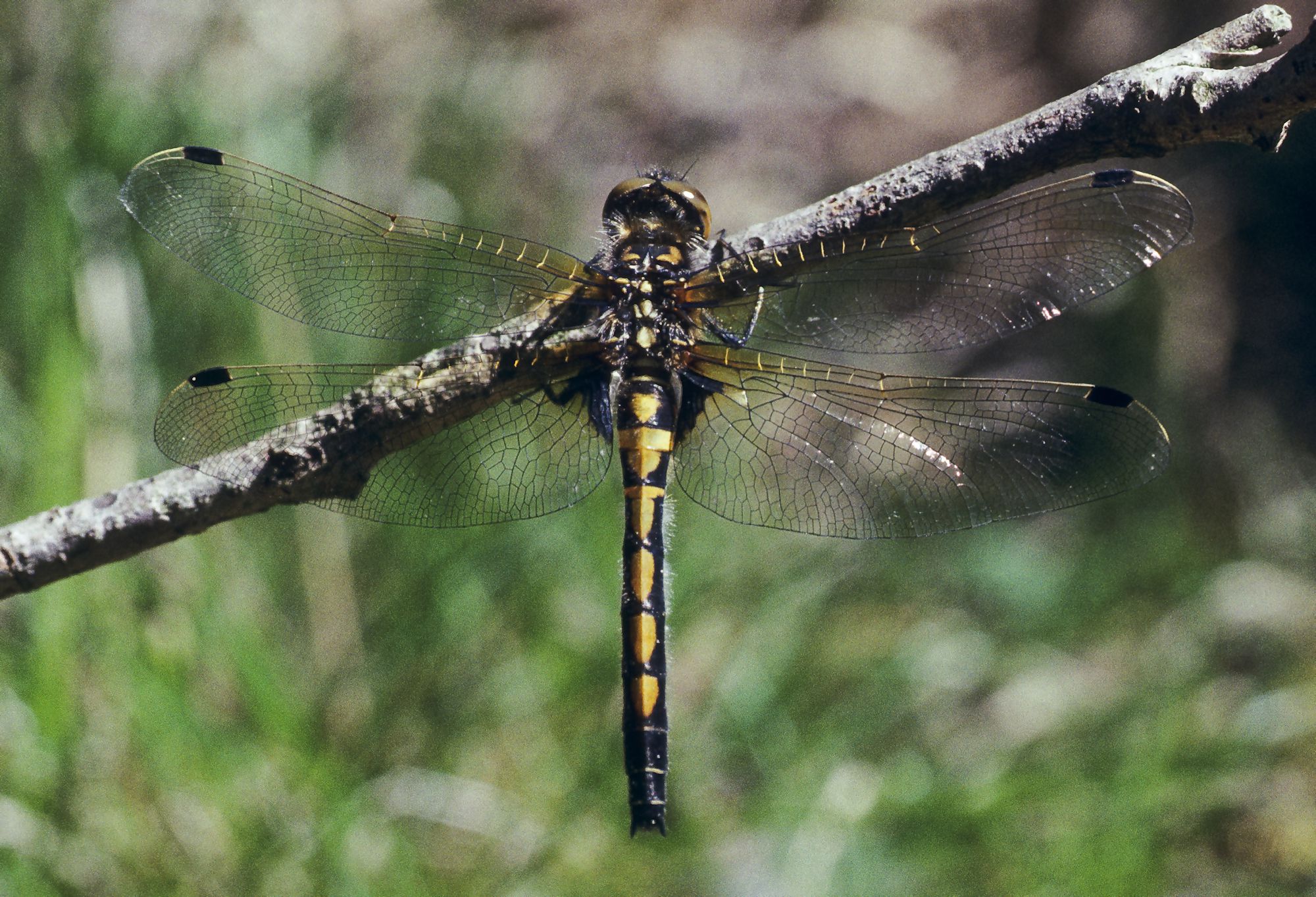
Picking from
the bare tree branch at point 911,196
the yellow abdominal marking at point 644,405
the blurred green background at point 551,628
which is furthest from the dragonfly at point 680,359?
the blurred green background at point 551,628

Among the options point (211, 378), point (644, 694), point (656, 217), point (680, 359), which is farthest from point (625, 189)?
point (644, 694)

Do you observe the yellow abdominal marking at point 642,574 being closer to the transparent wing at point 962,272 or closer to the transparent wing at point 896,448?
the transparent wing at point 896,448

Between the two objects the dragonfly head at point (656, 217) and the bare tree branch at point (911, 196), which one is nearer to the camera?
the bare tree branch at point (911, 196)

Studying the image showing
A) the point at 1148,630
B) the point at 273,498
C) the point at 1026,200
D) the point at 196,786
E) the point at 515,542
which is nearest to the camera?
the point at 273,498

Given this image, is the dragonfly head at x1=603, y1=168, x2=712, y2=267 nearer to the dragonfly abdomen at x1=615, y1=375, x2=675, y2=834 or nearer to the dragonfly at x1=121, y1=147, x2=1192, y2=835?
the dragonfly at x1=121, y1=147, x2=1192, y2=835

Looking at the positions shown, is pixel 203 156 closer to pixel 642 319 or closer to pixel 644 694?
pixel 642 319

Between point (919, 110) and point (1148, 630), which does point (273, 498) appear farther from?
point (919, 110)

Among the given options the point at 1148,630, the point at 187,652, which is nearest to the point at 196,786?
the point at 187,652
